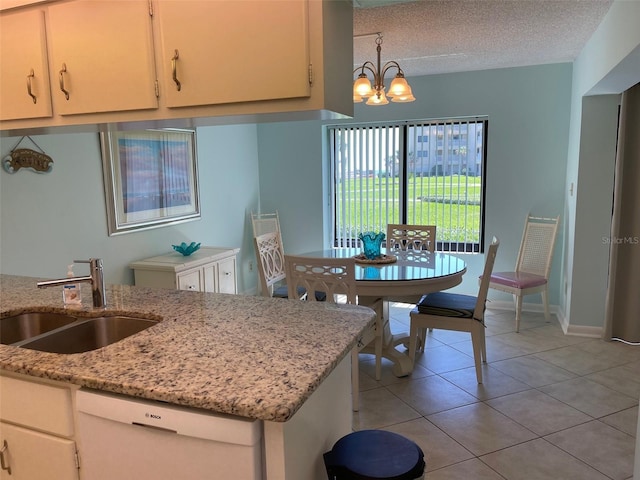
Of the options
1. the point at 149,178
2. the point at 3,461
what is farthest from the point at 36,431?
the point at 149,178

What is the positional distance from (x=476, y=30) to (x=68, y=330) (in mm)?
3144

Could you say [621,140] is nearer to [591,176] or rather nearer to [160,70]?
[591,176]

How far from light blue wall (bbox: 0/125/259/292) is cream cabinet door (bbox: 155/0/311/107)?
5.74 ft

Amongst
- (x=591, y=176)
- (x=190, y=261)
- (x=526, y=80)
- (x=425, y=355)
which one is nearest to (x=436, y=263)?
(x=425, y=355)

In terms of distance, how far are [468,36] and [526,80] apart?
1.42 m

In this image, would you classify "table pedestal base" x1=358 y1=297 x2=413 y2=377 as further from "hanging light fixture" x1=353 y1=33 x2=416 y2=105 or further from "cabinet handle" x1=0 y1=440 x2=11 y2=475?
"cabinet handle" x1=0 y1=440 x2=11 y2=475

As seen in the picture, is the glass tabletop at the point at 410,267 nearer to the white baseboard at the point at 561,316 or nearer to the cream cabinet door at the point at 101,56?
the white baseboard at the point at 561,316

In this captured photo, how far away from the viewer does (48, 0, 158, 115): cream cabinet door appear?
1.65 m

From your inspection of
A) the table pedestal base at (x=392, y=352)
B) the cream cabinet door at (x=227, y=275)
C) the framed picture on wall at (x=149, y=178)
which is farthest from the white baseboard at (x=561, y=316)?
the framed picture on wall at (x=149, y=178)

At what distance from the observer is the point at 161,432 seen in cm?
122

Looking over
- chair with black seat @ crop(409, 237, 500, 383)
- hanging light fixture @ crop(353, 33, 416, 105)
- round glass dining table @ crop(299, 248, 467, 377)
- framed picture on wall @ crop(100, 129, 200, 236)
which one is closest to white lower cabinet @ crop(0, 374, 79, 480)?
round glass dining table @ crop(299, 248, 467, 377)

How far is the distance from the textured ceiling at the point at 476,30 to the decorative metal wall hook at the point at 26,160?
212 centimetres

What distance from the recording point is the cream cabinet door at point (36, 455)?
1387 mm

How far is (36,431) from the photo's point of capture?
144cm
